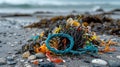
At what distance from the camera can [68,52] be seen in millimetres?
4008

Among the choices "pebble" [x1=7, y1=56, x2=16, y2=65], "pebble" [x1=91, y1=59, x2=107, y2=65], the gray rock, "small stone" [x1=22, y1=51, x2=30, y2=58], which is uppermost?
"small stone" [x1=22, y1=51, x2=30, y2=58]

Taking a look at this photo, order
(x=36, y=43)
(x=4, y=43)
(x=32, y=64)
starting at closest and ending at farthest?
1. (x=32, y=64)
2. (x=36, y=43)
3. (x=4, y=43)

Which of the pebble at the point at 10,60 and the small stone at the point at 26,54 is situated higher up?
the small stone at the point at 26,54

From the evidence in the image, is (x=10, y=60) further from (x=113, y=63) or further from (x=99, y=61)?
(x=113, y=63)

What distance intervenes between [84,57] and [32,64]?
0.73m

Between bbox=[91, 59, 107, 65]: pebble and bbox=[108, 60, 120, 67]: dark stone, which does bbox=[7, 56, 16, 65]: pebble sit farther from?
bbox=[108, 60, 120, 67]: dark stone

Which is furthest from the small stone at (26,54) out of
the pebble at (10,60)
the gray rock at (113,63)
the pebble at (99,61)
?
the gray rock at (113,63)

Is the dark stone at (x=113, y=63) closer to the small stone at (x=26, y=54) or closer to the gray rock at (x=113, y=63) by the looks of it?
the gray rock at (x=113, y=63)

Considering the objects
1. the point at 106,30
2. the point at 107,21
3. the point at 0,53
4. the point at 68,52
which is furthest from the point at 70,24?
the point at 107,21

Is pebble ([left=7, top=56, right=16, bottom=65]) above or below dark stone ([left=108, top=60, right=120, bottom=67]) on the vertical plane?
above

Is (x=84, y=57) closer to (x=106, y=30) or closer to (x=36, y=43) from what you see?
(x=36, y=43)

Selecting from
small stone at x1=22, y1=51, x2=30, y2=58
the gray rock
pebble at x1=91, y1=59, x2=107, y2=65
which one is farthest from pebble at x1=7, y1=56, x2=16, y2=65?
the gray rock

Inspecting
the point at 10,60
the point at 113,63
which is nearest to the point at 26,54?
the point at 10,60

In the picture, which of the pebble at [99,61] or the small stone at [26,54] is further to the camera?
the small stone at [26,54]
